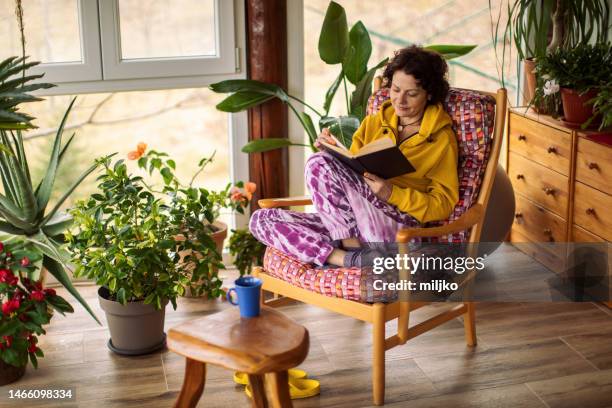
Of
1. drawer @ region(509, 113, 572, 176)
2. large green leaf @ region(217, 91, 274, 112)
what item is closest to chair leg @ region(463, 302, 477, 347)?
drawer @ region(509, 113, 572, 176)

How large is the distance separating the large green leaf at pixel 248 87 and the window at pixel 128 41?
0.20 meters

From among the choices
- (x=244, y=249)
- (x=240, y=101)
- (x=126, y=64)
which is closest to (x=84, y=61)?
(x=126, y=64)

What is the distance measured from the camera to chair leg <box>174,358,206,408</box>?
2.34m

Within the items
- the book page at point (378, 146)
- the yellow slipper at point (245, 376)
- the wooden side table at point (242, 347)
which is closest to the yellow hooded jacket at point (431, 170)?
the book page at point (378, 146)

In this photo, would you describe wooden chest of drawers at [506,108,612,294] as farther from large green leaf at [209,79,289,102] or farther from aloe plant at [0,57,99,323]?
aloe plant at [0,57,99,323]

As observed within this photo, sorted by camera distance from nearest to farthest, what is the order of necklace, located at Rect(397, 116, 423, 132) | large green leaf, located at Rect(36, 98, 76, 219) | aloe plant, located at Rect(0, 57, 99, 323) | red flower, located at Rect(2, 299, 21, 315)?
red flower, located at Rect(2, 299, 21, 315)
necklace, located at Rect(397, 116, 423, 132)
aloe plant, located at Rect(0, 57, 99, 323)
large green leaf, located at Rect(36, 98, 76, 219)

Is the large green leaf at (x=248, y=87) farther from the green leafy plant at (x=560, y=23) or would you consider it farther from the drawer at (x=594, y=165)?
the drawer at (x=594, y=165)

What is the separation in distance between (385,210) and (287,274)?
1.36 feet

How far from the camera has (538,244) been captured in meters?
4.00

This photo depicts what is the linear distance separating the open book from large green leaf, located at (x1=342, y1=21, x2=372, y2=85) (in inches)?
31.9

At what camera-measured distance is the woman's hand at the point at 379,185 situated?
2.86 metres

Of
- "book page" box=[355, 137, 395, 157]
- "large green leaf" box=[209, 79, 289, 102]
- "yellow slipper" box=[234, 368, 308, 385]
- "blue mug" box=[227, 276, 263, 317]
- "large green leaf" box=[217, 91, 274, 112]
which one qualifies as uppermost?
"large green leaf" box=[209, 79, 289, 102]

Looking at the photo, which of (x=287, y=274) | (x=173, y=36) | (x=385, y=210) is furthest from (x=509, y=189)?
(x=173, y=36)

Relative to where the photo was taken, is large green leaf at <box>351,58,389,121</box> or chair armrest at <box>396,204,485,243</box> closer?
chair armrest at <box>396,204,485,243</box>
